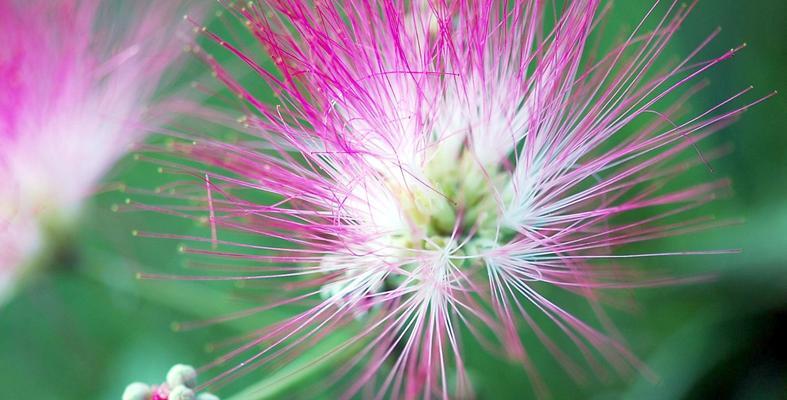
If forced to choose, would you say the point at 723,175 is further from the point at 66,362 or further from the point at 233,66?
the point at 66,362

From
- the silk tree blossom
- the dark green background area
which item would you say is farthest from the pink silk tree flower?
the silk tree blossom

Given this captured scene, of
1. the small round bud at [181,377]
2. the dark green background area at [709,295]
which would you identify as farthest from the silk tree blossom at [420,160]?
the dark green background area at [709,295]

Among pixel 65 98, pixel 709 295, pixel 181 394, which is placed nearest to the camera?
pixel 181 394

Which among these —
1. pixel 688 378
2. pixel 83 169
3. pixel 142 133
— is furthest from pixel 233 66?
pixel 688 378

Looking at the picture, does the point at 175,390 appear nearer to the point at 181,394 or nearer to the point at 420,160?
the point at 181,394

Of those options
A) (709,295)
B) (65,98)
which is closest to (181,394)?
(65,98)

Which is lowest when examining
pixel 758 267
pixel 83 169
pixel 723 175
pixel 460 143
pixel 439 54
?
pixel 758 267
